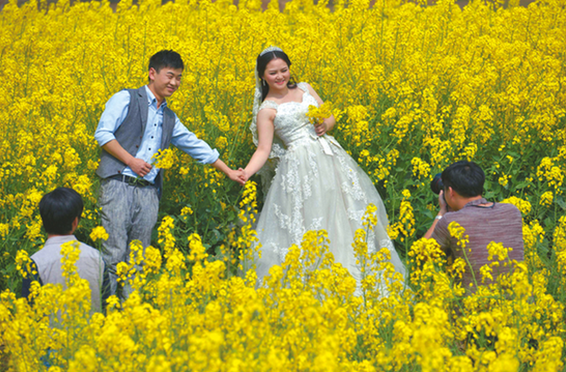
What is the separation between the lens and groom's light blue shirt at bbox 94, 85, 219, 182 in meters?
3.62

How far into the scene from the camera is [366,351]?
2822 millimetres

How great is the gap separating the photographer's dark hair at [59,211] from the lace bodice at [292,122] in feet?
5.70

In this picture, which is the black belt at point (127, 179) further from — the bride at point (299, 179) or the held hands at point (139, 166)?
the bride at point (299, 179)

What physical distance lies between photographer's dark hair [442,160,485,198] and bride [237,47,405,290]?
808 mm

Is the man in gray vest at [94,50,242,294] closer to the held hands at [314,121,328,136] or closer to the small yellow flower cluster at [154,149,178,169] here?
the small yellow flower cluster at [154,149,178,169]

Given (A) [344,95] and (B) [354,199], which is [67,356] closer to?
(B) [354,199]

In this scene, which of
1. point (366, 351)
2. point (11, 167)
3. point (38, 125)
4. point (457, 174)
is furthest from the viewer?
point (38, 125)

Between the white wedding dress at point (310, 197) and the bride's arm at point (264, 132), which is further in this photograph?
the bride's arm at point (264, 132)

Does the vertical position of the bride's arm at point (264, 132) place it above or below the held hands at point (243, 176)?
above

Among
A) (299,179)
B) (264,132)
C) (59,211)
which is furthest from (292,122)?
(59,211)

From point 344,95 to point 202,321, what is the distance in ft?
11.4

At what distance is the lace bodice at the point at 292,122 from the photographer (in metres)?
4.29

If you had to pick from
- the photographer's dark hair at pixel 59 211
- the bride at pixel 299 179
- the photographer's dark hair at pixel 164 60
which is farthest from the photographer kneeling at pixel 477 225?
the photographer's dark hair at pixel 59 211

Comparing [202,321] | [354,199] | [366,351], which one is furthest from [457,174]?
[202,321]
